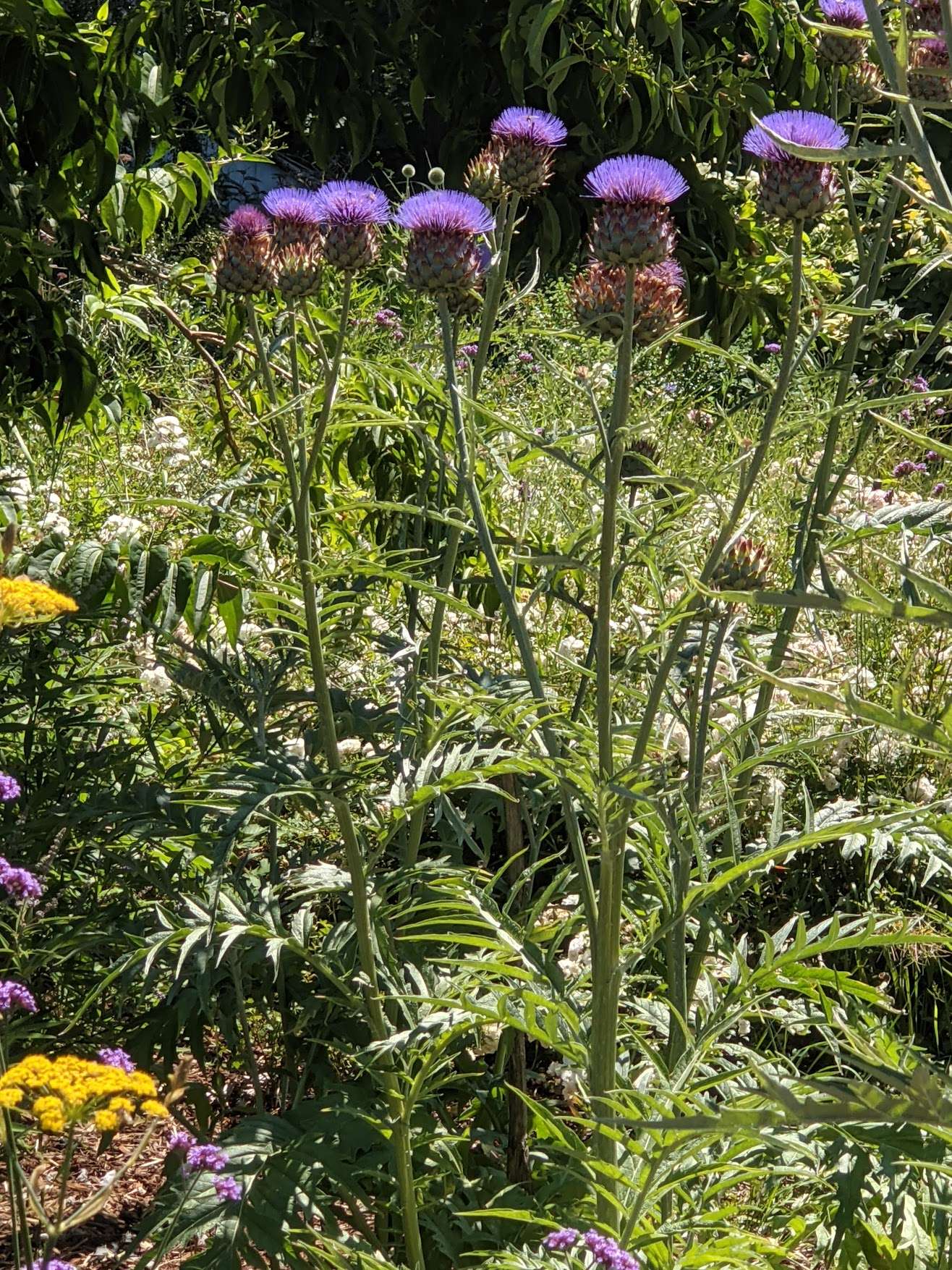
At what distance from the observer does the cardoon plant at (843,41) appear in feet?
6.34

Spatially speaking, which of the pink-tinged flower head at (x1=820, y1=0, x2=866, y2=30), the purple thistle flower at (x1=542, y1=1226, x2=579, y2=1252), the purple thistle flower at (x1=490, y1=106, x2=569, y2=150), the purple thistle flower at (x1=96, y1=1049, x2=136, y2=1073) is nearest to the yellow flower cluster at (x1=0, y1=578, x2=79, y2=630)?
the purple thistle flower at (x1=96, y1=1049, x2=136, y2=1073)

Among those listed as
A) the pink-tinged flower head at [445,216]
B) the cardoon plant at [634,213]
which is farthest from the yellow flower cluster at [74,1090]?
the pink-tinged flower head at [445,216]

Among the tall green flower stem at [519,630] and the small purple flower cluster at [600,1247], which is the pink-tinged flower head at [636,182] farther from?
the small purple flower cluster at [600,1247]

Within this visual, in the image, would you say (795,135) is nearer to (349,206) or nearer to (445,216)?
(445,216)

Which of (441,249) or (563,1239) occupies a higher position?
(441,249)

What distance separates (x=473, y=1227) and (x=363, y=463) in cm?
135

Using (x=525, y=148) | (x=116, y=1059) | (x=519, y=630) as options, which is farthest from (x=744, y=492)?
(x=116, y=1059)

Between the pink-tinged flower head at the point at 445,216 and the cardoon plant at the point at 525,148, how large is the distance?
0.30 ft

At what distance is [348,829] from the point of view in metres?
1.85

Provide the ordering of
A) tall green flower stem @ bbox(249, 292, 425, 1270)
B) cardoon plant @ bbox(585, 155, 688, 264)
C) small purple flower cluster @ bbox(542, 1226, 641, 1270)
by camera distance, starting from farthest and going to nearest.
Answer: tall green flower stem @ bbox(249, 292, 425, 1270), cardoon plant @ bbox(585, 155, 688, 264), small purple flower cluster @ bbox(542, 1226, 641, 1270)

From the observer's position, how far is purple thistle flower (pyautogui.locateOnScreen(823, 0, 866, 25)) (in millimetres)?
1906

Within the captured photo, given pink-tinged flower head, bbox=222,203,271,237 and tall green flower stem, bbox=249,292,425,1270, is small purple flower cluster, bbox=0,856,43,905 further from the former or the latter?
pink-tinged flower head, bbox=222,203,271,237

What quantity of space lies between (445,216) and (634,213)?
1.09 ft

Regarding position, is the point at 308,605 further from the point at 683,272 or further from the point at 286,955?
the point at 683,272
